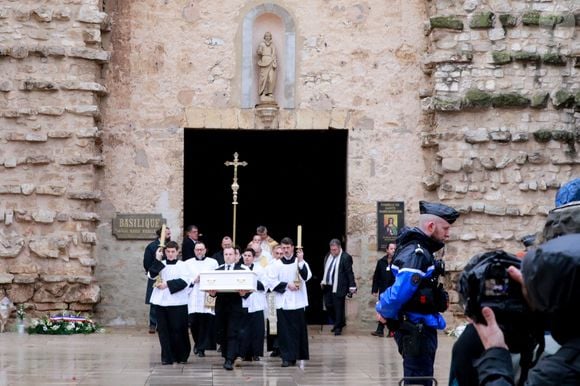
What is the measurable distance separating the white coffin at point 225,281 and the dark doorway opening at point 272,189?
7.74 metres

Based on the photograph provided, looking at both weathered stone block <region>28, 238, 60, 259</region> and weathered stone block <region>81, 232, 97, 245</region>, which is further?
weathered stone block <region>81, 232, 97, 245</region>

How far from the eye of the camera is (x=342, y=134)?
68.5 feet

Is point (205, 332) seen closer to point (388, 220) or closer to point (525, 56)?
point (388, 220)

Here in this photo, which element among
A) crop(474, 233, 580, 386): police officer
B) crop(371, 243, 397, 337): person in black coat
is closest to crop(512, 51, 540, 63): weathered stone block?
crop(371, 243, 397, 337): person in black coat

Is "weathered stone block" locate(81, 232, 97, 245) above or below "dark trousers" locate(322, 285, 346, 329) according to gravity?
above

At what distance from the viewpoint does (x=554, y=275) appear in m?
3.29

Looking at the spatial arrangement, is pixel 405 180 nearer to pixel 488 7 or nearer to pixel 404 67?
pixel 404 67

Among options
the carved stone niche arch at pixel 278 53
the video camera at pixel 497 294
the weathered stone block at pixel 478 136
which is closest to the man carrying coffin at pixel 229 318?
Answer: the carved stone niche arch at pixel 278 53

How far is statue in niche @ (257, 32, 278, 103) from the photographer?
20.0 metres

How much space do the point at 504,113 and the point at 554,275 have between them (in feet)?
54.5

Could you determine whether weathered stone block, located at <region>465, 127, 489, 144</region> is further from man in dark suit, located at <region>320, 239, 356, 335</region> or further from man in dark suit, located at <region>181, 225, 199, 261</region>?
man in dark suit, located at <region>181, 225, 199, 261</region>

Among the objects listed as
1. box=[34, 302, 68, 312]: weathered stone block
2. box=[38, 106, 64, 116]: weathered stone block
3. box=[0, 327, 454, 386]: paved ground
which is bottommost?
box=[0, 327, 454, 386]: paved ground

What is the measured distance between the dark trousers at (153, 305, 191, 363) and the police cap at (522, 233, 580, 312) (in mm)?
11677

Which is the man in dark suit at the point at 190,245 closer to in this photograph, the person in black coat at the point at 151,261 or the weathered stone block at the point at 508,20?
the person in black coat at the point at 151,261
